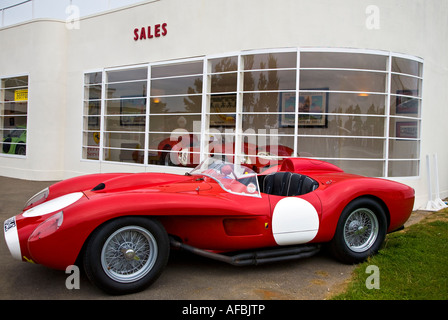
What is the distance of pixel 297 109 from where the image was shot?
721 cm

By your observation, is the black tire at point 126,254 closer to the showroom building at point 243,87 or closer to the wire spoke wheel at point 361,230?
the wire spoke wheel at point 361,230

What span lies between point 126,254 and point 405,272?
8.78ft

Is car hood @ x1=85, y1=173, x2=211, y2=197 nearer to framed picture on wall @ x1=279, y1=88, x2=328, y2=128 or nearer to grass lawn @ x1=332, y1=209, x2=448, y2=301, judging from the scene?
grass lawn @ x1=332, y1=209, x2=448, y2=301

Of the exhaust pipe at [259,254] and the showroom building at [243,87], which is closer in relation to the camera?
the exhaust pipe at [259,254]

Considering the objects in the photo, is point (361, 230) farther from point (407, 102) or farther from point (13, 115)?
point (13, 115)

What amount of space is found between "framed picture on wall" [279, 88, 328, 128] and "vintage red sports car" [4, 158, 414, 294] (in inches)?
135

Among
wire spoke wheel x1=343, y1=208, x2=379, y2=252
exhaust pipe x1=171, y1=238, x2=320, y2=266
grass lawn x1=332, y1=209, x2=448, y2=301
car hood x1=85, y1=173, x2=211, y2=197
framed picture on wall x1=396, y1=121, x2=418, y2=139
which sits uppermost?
framed picture on wall x1=396, y1=121, x2=418, y2=139

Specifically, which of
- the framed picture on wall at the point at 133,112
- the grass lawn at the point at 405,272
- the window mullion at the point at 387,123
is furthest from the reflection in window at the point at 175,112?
the grass lawn at the point at 405,272

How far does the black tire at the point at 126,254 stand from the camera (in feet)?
8.77

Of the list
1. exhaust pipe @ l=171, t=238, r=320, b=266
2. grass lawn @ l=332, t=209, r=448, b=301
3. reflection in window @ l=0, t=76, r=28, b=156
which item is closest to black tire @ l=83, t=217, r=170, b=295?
exhaust pipe @ l=171, t=238, r=320, b=266

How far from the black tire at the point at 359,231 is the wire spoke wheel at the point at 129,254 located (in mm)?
1952

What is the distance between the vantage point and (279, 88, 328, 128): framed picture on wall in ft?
25.1

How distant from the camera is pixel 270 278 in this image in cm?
331
